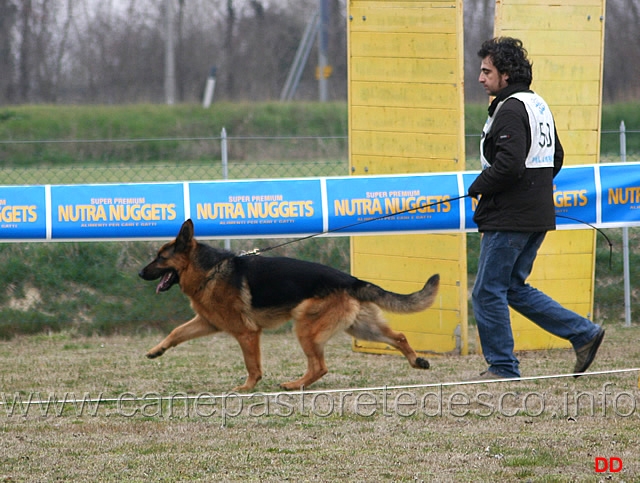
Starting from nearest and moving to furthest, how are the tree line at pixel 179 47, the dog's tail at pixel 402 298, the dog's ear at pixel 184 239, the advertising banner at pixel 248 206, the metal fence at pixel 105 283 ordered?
the dog's tail at pixel 402 298
the dog's ear at pixel 184 239
the advertising banner at pixel 248 206
the metal fence at pixel 105 283
the tree line at pixel 179 47

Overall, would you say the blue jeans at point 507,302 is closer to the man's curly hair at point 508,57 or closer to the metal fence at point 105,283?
the man's curly hair at point 508,57

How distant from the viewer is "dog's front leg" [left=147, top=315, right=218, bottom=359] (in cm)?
601

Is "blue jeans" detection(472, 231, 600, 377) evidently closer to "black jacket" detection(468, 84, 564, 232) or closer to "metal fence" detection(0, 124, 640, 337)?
"black jacket" detection(468, 84, 564, 232)

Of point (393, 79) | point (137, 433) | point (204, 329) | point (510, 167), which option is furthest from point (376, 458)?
point (393, 79)

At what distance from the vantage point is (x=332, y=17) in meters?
26.6

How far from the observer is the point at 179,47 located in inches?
1054

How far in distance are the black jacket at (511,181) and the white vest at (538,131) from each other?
0.03 m

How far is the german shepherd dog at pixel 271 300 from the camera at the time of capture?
5.86 meters

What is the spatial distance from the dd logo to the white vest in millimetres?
1779

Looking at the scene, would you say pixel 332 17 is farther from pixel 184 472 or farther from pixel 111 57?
pixel 184 472

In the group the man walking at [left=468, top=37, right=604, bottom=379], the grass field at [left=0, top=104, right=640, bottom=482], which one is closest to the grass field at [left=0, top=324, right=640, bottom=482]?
the grass field at [left=0, top=104, right=640, bottom=482]

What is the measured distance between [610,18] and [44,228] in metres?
17.9

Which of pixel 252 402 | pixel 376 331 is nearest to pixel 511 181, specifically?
pixel 376 331

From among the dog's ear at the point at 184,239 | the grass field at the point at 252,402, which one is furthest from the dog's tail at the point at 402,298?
the dog's ear at the point at 184,239
